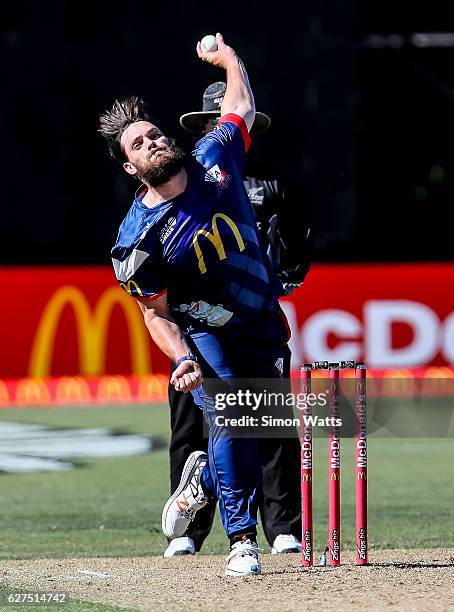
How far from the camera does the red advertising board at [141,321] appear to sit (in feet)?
53.2

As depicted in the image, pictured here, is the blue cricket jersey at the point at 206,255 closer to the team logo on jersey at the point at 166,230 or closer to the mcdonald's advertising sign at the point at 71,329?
the team logo on jersey at the point at 166,230

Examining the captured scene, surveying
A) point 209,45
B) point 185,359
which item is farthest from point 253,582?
point 209,45

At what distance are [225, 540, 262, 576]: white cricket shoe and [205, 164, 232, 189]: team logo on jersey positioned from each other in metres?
1.68

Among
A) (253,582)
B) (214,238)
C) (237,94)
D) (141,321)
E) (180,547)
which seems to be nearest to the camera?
(253,582)

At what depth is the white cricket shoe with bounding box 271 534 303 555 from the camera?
7938 mm

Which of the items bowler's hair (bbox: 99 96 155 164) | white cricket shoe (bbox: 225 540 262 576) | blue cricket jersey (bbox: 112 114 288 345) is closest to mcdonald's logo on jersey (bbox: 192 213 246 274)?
blue cricket jersey (bbox: 112 114 288 345)

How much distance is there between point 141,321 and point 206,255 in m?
9.34

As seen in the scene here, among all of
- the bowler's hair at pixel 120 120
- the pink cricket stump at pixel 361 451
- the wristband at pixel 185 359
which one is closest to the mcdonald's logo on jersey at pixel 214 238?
the wristband at pixel 185 359

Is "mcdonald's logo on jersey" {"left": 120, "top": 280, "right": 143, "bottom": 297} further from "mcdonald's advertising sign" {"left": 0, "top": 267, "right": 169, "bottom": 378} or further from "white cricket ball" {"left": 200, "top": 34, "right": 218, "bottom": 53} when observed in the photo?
"mcdonald's advertising sign" {"left": 0, "top": 267, "right": 169, "bottom": 378}

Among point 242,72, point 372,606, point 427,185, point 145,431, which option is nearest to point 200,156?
point 242,72

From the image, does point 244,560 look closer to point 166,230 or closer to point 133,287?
point 133,287

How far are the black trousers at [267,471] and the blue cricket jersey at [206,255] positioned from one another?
842 millimetres

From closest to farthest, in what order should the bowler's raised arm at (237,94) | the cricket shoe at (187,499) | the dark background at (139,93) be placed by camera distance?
the cricket shoe at (187,499) → the bowler's raised arm at (237,94) → the dark background at (139,93)

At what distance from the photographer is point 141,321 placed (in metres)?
16.3
